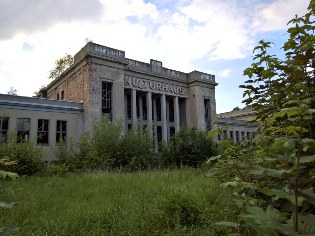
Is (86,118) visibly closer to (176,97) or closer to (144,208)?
(176,97)

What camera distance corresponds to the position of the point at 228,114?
5169 centimetres

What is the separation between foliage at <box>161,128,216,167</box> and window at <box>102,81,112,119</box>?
743cm

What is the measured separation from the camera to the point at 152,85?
31.3 m

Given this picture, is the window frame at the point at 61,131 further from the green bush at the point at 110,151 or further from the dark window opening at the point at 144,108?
the dark window opening at the point at 144,108

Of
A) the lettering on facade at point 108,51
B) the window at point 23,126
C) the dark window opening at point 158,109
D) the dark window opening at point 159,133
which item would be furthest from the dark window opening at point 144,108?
the window at point 23,126

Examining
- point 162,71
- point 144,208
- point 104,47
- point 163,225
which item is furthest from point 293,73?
point 162,71

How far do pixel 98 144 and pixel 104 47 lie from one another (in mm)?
10587

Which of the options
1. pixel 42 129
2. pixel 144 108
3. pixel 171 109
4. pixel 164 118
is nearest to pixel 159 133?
pixel 164 118

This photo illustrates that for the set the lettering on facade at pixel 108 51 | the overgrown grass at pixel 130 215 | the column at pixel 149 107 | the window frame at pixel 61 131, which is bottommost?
the overgrown grass at pixel 130 215

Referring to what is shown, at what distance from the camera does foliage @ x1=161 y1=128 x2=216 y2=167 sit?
21.6 metres

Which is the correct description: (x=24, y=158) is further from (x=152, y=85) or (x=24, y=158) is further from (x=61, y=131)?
(x=152, y=85)

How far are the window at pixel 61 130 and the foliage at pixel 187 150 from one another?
9.02m

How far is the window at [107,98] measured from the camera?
87.2 ft

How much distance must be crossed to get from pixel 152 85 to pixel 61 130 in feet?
36.9
